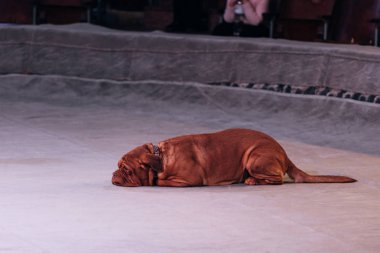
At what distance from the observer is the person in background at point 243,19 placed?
1187 cm

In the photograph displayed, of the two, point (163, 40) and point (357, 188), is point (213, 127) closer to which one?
point (163, 40)

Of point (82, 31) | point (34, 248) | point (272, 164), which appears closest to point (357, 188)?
point (272, 164)

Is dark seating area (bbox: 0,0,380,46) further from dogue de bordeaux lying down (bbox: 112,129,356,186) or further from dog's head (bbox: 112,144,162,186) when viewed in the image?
dog's head (bbox: 112,144,162,186)

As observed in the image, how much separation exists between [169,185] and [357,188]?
1099 millimetres

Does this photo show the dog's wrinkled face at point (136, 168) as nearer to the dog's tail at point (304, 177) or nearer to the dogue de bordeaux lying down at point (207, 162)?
the dogue de bordeaux lying down at point (207, 162)

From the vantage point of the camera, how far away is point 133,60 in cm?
1080

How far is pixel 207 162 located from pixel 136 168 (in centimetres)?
40

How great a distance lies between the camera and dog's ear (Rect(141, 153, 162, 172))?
19.9ft

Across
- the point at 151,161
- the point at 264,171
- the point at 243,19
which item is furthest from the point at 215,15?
the point at 151,161

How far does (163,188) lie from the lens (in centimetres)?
628

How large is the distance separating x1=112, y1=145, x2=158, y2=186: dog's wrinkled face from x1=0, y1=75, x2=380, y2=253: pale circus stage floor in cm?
7

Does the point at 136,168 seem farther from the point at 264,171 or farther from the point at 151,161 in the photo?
the point at 264,171

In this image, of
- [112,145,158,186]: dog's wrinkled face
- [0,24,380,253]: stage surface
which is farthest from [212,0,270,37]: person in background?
[112,145,158,186]: dog's wrinkled face

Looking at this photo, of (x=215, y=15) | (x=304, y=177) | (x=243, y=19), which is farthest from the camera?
(x=215, y=15)
